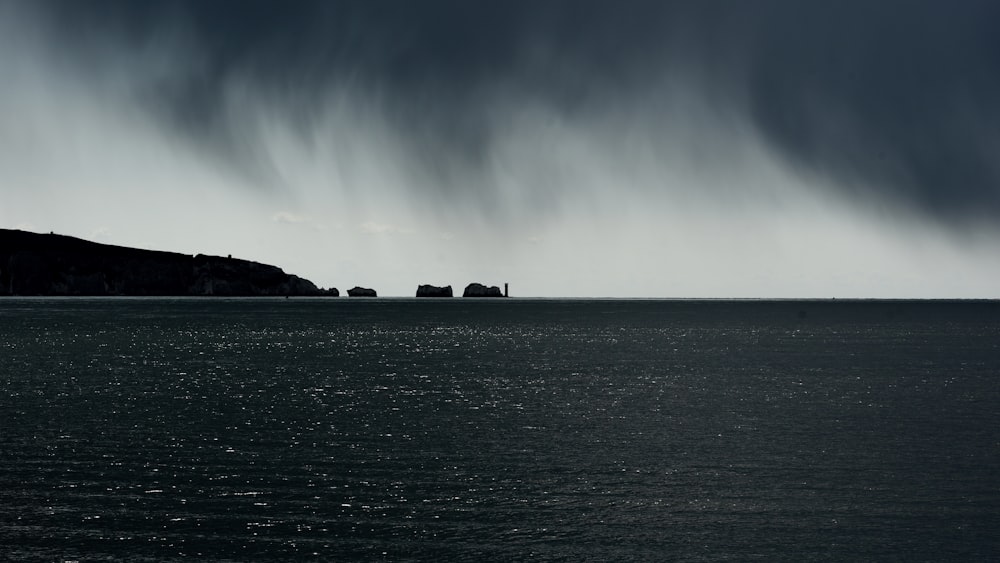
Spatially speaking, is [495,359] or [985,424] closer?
[985,424]

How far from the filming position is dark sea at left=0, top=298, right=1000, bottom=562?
79.7 feet

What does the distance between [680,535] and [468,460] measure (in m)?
13.0

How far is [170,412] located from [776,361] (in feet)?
221

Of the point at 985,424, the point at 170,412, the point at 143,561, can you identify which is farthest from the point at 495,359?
the point at 143,561

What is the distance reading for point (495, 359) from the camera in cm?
9756

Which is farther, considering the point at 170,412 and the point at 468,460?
the point at 170,412

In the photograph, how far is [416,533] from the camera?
24938 millimetres

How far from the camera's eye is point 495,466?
115ft

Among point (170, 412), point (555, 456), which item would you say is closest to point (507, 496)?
point (555, 456)

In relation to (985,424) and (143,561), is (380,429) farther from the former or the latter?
(985,424)

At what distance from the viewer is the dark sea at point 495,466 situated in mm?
24297

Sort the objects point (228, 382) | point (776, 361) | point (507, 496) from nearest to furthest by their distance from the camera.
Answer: point (507, 496), point (228, 382), point (776, 361)

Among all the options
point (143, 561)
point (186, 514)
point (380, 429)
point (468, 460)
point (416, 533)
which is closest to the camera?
point (143, 561)

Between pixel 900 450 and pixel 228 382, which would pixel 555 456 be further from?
pixel 228 382
